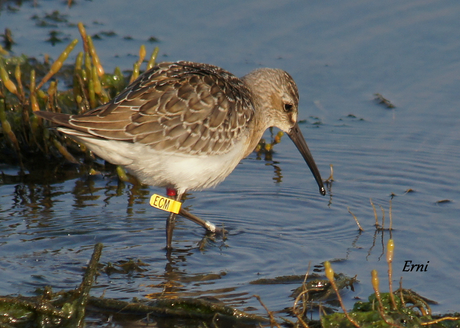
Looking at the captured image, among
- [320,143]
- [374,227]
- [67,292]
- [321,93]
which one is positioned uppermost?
[321,93]

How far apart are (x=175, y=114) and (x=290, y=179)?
240 centimetres

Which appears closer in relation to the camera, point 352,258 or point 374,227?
point 352,258

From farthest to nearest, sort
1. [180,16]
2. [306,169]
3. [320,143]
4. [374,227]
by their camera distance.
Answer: [180,16]
[320,143]
[306,169]
[374,227]

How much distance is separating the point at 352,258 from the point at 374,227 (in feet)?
2.38

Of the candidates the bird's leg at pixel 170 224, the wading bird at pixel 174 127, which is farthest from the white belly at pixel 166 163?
the bird's leg at pixel 170 224

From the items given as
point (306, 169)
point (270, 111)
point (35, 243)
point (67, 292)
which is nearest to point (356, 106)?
point (306, 169)

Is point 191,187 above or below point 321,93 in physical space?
below

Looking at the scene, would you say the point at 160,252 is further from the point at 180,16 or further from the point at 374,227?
the point at 180,16

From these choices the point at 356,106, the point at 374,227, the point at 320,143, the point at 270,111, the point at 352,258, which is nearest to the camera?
the point at 352,258

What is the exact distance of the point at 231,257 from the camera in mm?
6633

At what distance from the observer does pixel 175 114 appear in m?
6.53

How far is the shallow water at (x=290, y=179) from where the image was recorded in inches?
247

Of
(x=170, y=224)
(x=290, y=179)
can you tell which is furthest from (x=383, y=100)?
(x=170, y=224)

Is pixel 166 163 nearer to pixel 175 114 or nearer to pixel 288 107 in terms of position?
pixel 175 114
